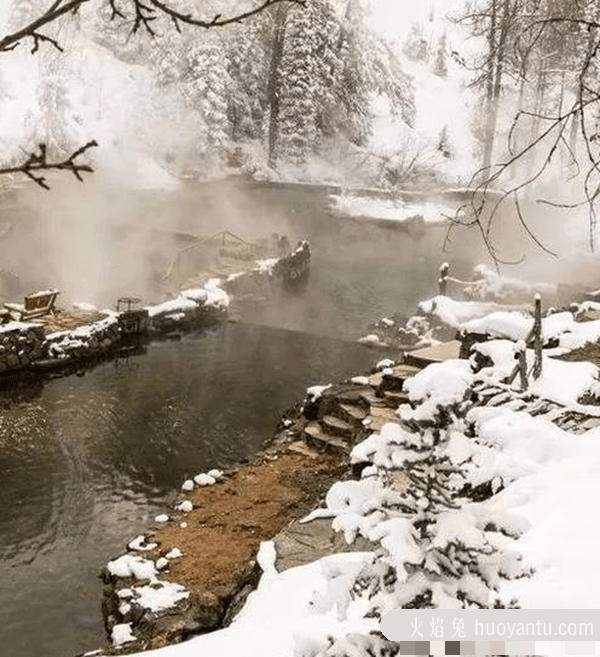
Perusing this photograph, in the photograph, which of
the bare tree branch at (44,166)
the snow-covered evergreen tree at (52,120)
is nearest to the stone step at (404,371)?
the bare tree branch at (44,166)

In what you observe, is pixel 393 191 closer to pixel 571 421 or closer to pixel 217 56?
→ pixel 217 56

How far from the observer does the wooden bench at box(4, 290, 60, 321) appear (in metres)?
19.6

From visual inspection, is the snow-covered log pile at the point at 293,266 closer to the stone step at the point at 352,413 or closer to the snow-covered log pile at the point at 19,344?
the snow-covered log pile at the point at 19,344

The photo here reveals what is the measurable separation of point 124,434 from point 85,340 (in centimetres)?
530

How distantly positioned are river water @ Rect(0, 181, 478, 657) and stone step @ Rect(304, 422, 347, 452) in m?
1.41

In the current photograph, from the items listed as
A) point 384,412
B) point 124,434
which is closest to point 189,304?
point 124,434

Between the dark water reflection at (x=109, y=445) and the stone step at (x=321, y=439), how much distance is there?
53.5 inches

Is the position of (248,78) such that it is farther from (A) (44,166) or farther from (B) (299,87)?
(A) (44,166)

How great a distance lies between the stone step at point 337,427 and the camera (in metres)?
13.9

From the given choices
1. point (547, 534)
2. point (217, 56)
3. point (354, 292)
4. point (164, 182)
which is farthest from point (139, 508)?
point (217, 56)

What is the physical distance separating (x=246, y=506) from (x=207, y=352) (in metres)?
9.33

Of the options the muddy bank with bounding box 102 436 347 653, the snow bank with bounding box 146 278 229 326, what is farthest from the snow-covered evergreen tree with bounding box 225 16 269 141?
the muddy bank with bounding box 102 436 347 653

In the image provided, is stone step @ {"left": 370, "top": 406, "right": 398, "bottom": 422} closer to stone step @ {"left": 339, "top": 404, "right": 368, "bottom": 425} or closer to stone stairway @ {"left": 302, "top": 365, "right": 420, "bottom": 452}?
stone stairway @ {"left": 302, "top": 365, "right": 420, "bottom": 452}

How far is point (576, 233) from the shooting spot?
111ft
